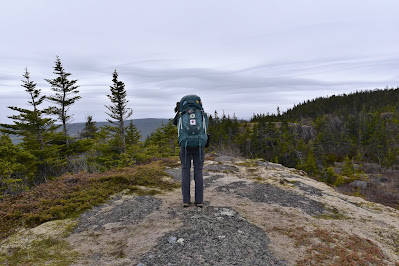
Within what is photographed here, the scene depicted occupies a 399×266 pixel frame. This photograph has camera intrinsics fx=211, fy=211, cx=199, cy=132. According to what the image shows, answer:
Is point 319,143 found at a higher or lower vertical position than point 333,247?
lower

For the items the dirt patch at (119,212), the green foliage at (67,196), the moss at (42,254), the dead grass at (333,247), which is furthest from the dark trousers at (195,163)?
the moss at (42,254)

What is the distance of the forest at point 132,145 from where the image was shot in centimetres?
1906

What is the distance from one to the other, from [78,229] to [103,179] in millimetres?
3262

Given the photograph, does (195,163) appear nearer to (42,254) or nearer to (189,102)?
(189,102)

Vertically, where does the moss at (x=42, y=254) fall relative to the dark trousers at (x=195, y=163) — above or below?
below

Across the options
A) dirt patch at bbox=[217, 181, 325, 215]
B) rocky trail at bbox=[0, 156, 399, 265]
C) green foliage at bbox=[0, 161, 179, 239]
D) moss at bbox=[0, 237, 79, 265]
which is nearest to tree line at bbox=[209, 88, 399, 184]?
dirt patch at bbox=[217, 181, 325, 215]

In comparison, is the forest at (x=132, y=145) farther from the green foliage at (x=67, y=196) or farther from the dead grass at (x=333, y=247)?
the dead grass at (x=333, y=247)

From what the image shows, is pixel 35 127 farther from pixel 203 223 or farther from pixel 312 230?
pixel 312 230

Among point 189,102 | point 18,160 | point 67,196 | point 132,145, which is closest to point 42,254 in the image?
point 67,196

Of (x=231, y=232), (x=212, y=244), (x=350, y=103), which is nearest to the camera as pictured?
(x=212, y=244)

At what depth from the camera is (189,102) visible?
5168mm

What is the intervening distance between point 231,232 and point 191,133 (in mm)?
2318

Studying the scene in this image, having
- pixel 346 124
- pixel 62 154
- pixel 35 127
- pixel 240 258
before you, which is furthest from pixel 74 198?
pixel 346 124

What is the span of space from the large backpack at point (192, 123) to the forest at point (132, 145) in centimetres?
885
